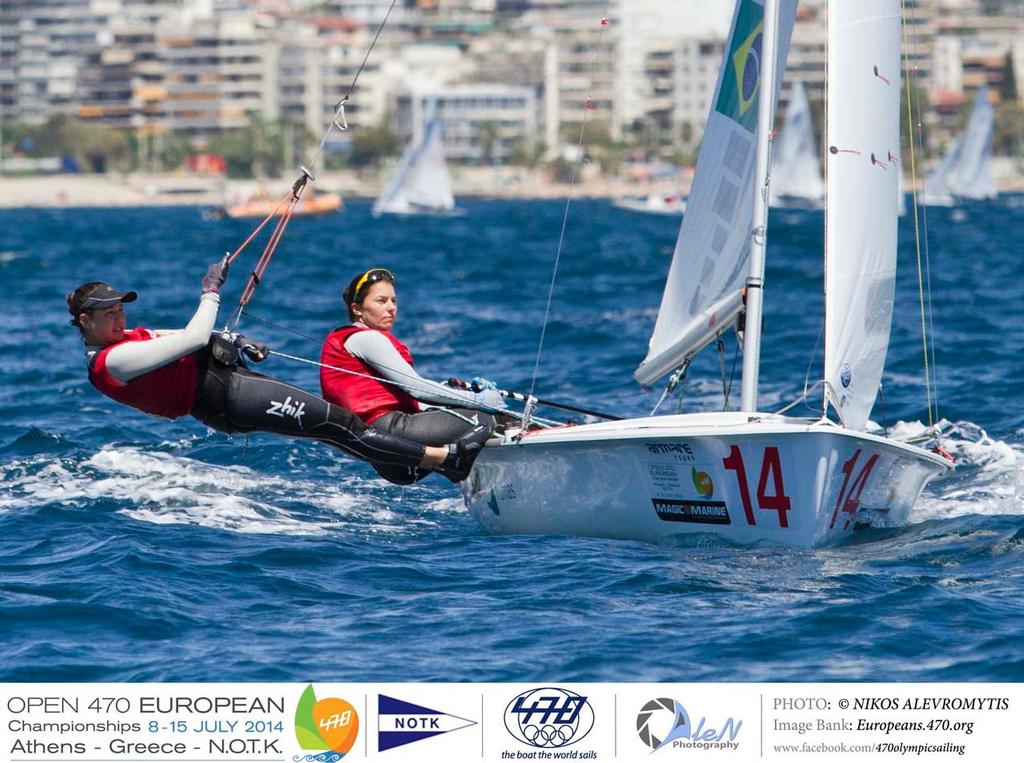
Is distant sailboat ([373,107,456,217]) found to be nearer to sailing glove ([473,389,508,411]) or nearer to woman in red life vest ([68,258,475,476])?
sailing glove ([473,389,508,411])

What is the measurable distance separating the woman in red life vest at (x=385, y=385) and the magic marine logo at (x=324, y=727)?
10.8 ft

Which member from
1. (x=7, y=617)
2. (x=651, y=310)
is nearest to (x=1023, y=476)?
(x=7, y=617)

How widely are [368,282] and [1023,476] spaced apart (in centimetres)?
465

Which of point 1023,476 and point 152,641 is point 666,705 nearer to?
point 152,641

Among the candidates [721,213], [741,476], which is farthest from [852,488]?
[721,213]

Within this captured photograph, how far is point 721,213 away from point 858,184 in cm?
95

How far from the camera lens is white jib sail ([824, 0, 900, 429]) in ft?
30.6

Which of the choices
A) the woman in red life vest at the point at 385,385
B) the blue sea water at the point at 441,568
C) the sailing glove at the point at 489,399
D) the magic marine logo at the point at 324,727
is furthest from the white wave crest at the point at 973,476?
the magic marine logo at the point at 324,727

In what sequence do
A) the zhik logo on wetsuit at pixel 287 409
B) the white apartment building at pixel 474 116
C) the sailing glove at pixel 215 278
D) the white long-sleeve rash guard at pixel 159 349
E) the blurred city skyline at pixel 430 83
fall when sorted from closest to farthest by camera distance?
the white long-sleeve rash guard at pixel 159 349 < the sailing glove at pixel 215 278 < the zhik logo on wetsuit at pixel 287 409 < the white apartment building at pixel 474 116 < the blurred city skyline at pixel 430 83

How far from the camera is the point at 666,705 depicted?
651 centimetres

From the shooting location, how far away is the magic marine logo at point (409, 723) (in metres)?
6.43

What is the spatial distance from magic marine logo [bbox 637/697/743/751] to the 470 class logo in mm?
227

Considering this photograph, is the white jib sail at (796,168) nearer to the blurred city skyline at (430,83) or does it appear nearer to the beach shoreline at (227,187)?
the beach shoreline at (227,187)

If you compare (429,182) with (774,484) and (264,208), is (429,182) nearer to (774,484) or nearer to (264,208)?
(264,208)
